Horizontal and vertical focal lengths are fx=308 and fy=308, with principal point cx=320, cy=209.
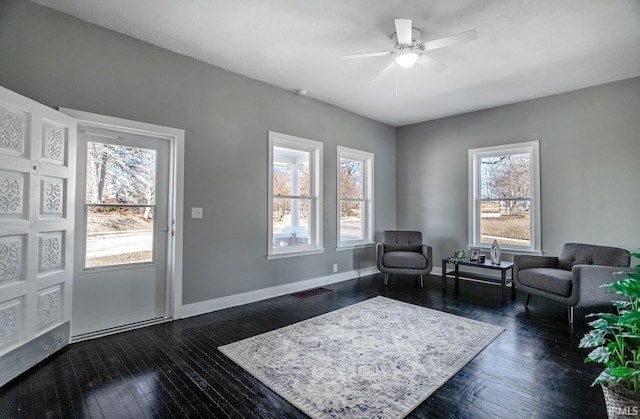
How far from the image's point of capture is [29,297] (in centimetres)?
230

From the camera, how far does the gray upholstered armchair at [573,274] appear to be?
3.14 meters

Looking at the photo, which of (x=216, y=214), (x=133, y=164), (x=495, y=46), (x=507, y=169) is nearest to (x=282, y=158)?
(x=216, y=214)

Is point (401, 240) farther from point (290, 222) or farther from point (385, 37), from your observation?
point (385, 37)

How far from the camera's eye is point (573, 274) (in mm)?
3174

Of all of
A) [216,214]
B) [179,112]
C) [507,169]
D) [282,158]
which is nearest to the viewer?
[179,112]

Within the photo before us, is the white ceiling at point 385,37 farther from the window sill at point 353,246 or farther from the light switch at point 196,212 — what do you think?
the window sill at point 353,246

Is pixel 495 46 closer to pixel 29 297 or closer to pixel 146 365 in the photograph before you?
pixel 146 365

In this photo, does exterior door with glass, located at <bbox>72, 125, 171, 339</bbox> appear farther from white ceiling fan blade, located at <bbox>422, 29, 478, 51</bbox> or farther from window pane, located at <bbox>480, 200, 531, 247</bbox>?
window pane, located at <bbox>480, 200, 531, 247</bbox>

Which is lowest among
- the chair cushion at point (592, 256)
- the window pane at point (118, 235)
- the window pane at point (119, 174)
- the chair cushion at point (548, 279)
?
the chair cushion at point (548, 279)

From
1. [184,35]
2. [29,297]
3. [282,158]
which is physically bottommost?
[29,297]

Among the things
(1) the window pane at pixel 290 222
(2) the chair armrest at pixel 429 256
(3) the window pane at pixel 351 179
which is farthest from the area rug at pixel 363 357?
(3) the window pane at pixel 351 179

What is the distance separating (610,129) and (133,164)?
19.3 ft

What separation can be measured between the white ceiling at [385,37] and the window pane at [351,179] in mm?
1408

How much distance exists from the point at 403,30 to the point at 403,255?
324 centimetres
